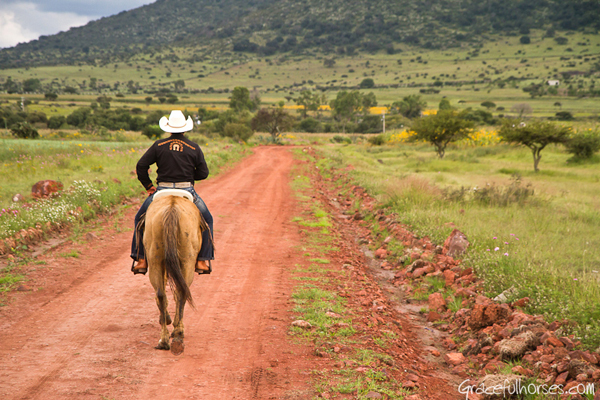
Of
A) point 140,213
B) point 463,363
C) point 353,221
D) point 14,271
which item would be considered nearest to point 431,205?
point 353,221

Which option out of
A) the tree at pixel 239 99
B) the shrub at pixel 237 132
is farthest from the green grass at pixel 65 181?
the tree at pixel 239 99

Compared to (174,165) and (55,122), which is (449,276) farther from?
(55,122)

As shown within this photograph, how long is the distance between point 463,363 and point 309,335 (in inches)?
86.9

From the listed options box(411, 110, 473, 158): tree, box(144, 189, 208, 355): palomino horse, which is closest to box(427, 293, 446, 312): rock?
box(144, 189, 208, 355): palomino horse

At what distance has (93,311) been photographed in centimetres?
638

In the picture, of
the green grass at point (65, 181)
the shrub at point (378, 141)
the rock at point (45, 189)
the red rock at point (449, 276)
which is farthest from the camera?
the shrub at point (378, 141)

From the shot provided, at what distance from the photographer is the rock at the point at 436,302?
25.8 ft

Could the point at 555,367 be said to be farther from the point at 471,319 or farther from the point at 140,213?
the point at 140,213

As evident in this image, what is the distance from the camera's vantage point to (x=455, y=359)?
607 cm

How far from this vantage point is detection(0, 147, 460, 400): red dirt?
4527 mm

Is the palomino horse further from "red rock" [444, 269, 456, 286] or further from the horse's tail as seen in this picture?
"red rock" [444, 269, 456, 286]

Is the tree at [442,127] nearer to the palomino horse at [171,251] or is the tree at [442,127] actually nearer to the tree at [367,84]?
the palomino horse at [171,251]

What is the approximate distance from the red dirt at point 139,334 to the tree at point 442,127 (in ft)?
82.2

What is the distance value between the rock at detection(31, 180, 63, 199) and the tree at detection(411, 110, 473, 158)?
26.3m
